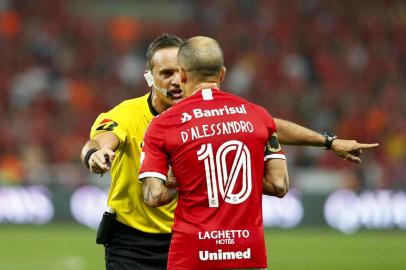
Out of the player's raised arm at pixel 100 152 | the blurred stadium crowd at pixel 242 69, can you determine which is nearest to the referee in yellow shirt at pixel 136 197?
the player's raised arm at pixel 100 152

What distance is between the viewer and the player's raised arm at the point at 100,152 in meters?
5.16

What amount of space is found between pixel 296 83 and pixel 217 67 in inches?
634

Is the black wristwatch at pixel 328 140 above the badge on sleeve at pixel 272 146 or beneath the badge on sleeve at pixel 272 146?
above

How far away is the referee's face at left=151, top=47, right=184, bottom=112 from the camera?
610 cm

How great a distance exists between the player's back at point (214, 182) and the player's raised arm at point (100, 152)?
1.45 feet

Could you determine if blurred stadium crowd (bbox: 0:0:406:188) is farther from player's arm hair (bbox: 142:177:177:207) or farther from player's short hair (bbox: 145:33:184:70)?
player's arm hair (bbox: 142:177:177:207)

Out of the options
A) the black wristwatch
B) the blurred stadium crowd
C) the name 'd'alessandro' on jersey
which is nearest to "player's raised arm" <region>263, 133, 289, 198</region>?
the name 'd'alessandro' on jersey

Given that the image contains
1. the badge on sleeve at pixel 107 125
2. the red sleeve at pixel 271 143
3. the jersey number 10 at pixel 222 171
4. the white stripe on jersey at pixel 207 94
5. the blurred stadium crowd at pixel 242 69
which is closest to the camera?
the jersey number 10 at pixel 222 171

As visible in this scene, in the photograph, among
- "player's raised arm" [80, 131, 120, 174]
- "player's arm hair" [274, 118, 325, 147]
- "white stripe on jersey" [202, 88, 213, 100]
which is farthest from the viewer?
"player's arm hair" [274, 118, 325, 147]

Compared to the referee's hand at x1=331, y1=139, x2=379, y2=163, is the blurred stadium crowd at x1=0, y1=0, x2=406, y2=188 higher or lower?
higher

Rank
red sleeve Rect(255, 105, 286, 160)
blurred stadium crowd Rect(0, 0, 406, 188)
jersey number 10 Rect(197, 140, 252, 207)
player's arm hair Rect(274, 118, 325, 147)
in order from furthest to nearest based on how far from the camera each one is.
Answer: blurred stadium crowd Rect(0, 0, 406, 188), player's arm hair Rect(274, 118, 325, 147), red sleeve Rect(255, 105, 286, 160), jersey number 10 Rect(197, 140, 252, 207)

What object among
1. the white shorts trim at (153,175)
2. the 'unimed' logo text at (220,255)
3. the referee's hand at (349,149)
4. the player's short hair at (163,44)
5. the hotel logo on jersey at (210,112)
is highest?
the player's short hair at (163,44)

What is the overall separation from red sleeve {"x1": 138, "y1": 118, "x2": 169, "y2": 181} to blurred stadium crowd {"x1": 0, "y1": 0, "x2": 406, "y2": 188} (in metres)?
12.7

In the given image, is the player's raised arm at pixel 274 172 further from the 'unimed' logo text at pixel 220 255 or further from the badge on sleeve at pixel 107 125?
the badge on sleeve at pixel 107 125
